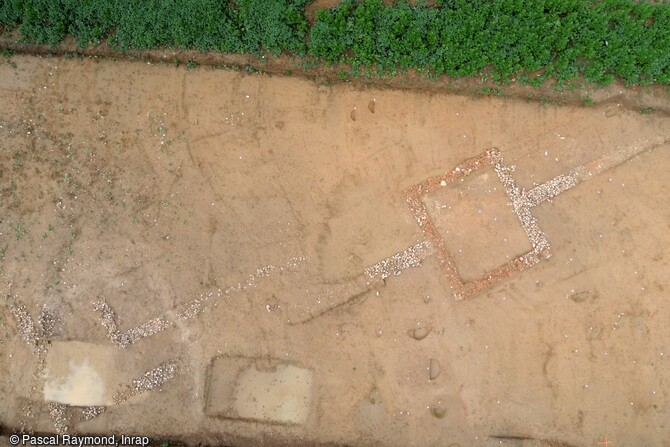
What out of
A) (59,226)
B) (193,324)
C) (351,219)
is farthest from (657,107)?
(59,226)

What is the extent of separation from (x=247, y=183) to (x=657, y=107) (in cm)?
765

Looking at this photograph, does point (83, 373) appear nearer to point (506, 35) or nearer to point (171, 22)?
point (171, 22)

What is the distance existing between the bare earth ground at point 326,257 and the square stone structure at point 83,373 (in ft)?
0.45

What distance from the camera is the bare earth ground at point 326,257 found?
937cm

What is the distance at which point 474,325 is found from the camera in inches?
372

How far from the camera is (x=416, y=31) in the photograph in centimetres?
935

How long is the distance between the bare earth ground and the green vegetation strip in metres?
0.60

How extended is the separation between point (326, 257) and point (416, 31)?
4.34m

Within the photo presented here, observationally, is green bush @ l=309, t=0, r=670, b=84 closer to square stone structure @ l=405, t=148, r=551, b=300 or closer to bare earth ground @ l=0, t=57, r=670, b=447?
bare earth ground @ l=0, t=57, r=670, b=447

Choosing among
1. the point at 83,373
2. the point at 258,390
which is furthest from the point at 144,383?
the point at 258,390

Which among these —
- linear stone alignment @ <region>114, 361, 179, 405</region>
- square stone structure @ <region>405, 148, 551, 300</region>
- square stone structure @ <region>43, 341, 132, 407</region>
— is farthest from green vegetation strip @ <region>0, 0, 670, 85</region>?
linear stone alignment @ <region>114, 361, 179, 405</region>

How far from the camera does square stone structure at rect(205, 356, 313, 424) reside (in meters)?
9.41

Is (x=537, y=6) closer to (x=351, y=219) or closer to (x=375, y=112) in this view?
(x=375, y=112)

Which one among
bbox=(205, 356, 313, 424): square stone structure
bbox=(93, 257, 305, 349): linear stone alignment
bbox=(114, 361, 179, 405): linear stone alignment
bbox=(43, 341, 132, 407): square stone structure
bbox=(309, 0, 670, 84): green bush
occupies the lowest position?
bbox=(205, 356, 313, 424): square stone structure
